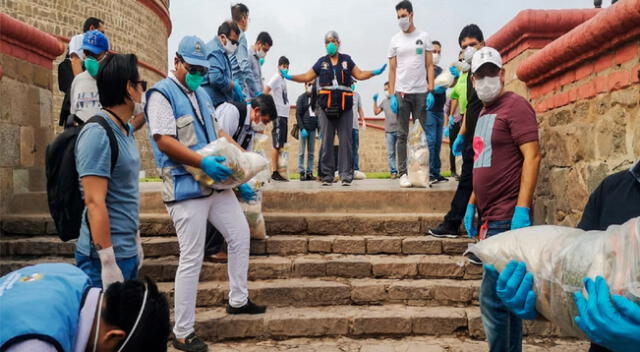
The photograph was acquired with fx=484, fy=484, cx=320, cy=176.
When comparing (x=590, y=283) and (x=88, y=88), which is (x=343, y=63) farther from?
(x=590, y=283)

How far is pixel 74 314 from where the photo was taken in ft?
4.60

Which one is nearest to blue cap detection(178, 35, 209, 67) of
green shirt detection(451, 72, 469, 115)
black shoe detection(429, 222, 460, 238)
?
black shoe detection(429, 222, 460, 238)

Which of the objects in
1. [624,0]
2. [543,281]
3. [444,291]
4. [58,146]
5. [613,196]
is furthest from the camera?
[444,291]

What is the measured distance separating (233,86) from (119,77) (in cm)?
260

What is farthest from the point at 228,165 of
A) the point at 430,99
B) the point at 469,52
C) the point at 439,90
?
the point at 439,90

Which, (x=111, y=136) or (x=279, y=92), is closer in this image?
(x=111, y=136)

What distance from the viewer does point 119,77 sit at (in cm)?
249

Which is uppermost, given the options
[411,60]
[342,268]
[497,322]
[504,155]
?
[411,60]

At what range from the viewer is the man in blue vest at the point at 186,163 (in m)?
3.07

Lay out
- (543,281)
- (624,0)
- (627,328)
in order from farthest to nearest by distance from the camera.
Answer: (624,0) → (543,281) → (627,328)

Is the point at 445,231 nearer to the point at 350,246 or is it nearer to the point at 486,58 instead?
the point at 350,246

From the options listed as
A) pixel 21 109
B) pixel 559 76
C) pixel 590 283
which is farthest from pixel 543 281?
pixel 21 109

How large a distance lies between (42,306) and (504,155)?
2633 mm

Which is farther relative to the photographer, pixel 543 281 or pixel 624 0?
pixel 624 0
